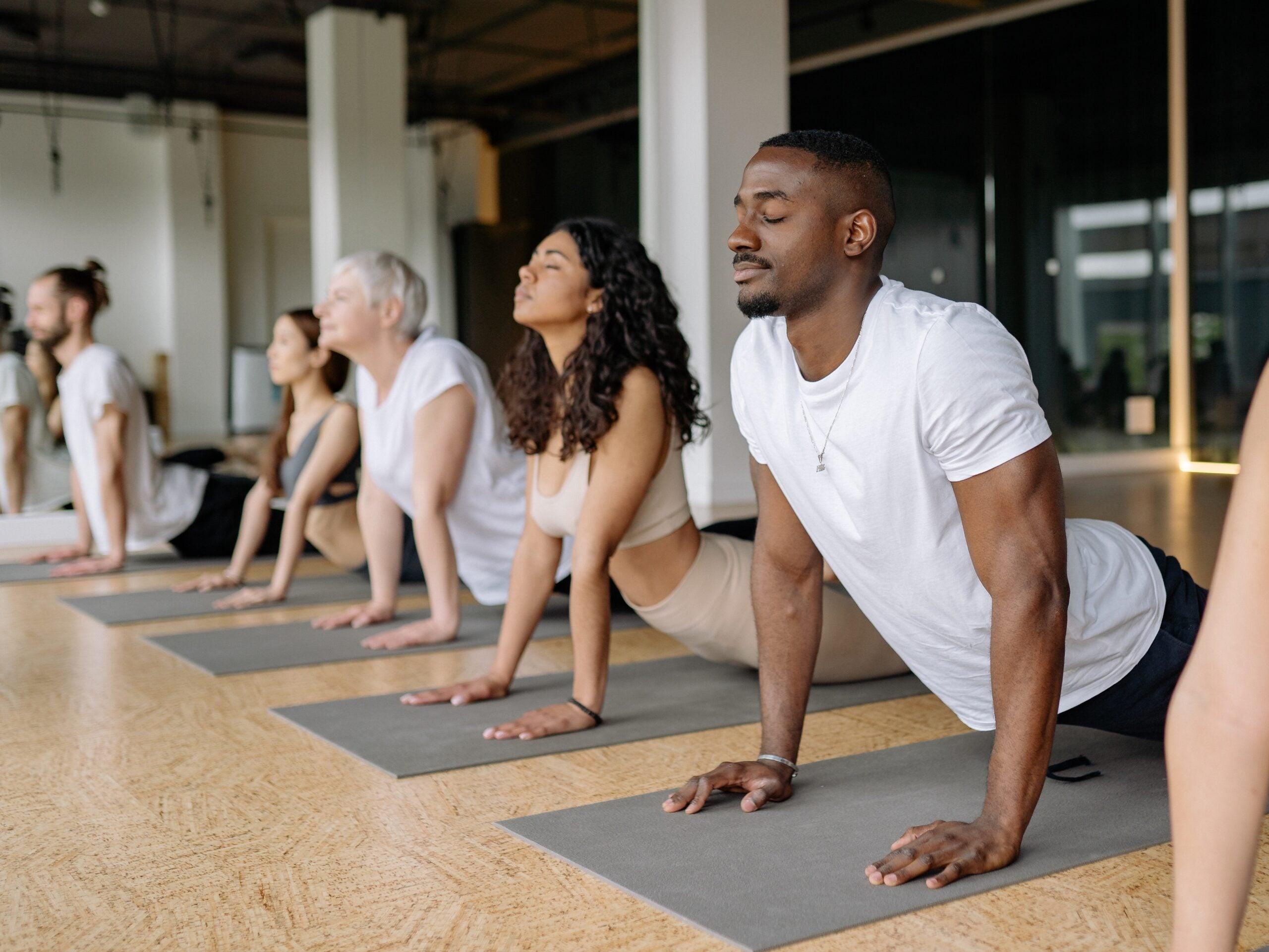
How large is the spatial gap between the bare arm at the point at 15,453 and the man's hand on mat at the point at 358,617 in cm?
223

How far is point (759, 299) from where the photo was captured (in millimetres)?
1657

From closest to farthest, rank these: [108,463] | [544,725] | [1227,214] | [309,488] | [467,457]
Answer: [544,725]
[467,457]
[309,488]
[108,463]
[1227,214]

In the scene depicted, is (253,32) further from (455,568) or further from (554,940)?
(554,940)

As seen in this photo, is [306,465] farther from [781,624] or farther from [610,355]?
[781,624]

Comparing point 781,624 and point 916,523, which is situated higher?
point 916,523

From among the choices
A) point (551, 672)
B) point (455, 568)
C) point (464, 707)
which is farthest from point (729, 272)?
point (464, 707)

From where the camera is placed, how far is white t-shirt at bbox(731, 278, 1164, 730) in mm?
1559

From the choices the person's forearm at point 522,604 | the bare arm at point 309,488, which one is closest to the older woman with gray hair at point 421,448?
the bare arm at point 309,488

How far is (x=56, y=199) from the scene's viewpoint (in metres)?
5.22

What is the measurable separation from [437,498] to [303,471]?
2.73ft

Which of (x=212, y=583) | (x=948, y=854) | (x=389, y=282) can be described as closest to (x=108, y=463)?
(x=212, y=583)

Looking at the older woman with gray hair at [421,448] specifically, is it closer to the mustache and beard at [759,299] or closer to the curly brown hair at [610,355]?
the curly brown hair at [610,355]

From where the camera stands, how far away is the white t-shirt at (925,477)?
156 cm

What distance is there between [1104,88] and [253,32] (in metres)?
4.74
